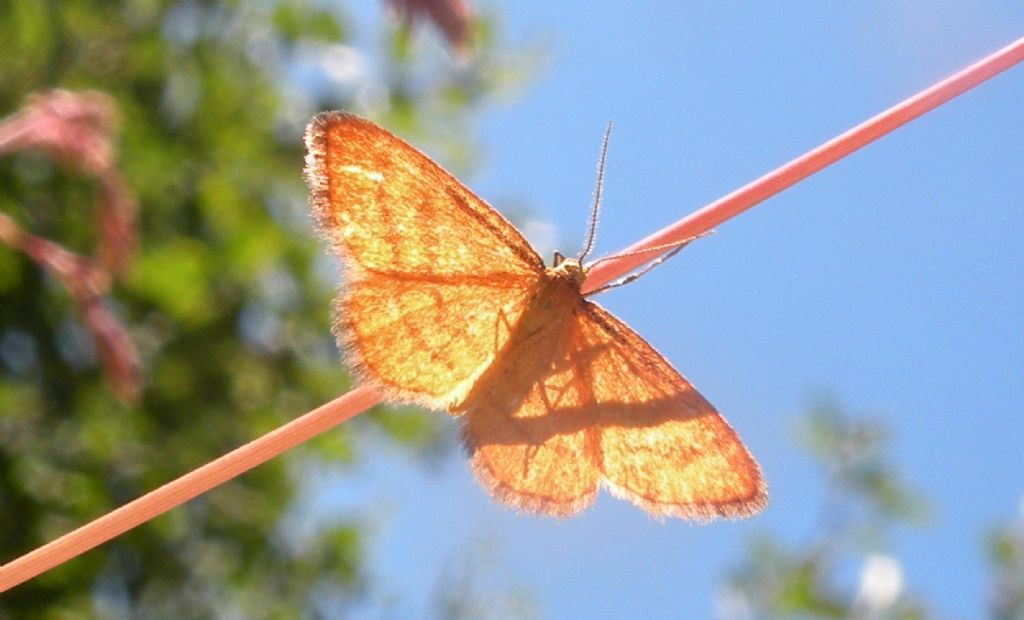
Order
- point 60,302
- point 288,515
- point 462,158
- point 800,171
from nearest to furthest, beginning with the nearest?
point 800,171 → point 60,302 → point 288,515 → point 462,158

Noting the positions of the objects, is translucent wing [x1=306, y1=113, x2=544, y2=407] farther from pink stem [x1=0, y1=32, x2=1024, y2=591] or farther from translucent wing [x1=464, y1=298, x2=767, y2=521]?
pink stem [x1=0, y1=32, x2=1024, y2=591]

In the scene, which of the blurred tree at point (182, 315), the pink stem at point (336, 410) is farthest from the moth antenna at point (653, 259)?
the blurred tree at point (182, 315)

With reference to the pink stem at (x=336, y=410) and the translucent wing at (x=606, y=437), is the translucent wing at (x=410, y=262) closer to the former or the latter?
the translucent wing at (x=606, y=437)

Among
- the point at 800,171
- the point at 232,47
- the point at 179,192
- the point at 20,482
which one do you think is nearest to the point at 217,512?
the point at 20,482

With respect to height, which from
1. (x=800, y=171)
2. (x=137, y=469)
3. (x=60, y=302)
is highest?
(x=800, y=171)

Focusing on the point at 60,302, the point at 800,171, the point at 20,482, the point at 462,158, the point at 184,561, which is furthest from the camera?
the point at 462,158

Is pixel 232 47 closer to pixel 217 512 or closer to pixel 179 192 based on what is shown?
pixel 179 192
